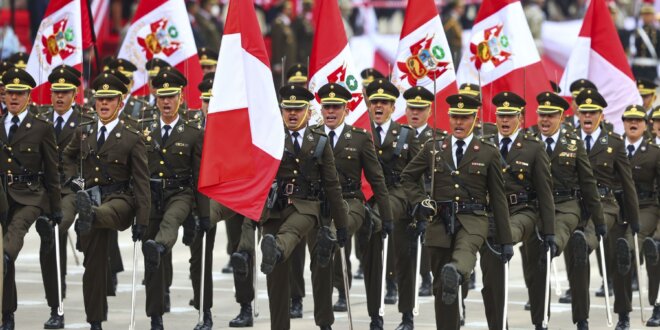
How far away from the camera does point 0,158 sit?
1599cm

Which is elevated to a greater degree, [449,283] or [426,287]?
[449,283]

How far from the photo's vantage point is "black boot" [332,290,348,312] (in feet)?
58.0

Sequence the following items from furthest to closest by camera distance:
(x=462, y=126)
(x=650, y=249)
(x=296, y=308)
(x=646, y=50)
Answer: (x=646, y=50) → (x=296, y=308) → (x=650, y=249) → (x=462, y=126)

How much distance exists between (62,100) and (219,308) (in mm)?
2751

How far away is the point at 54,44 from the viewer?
19.5 metres

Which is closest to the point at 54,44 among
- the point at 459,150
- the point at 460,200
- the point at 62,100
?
the point at 62,100

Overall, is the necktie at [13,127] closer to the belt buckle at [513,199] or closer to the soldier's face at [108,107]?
the soldier's face at [108,107]

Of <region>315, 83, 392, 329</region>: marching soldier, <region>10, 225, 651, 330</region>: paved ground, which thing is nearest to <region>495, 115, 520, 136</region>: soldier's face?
<region>315, 83, 392, 329</region>: marching soldier

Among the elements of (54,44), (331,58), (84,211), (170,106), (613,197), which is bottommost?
(613,197)

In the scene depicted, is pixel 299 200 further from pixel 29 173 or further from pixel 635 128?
pixel 635 128

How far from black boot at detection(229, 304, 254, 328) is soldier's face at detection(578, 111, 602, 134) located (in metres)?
3.93

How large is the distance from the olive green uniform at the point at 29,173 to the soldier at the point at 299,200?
2.30 meters

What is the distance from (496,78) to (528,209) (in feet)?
13.9

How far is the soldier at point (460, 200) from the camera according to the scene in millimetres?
14281
